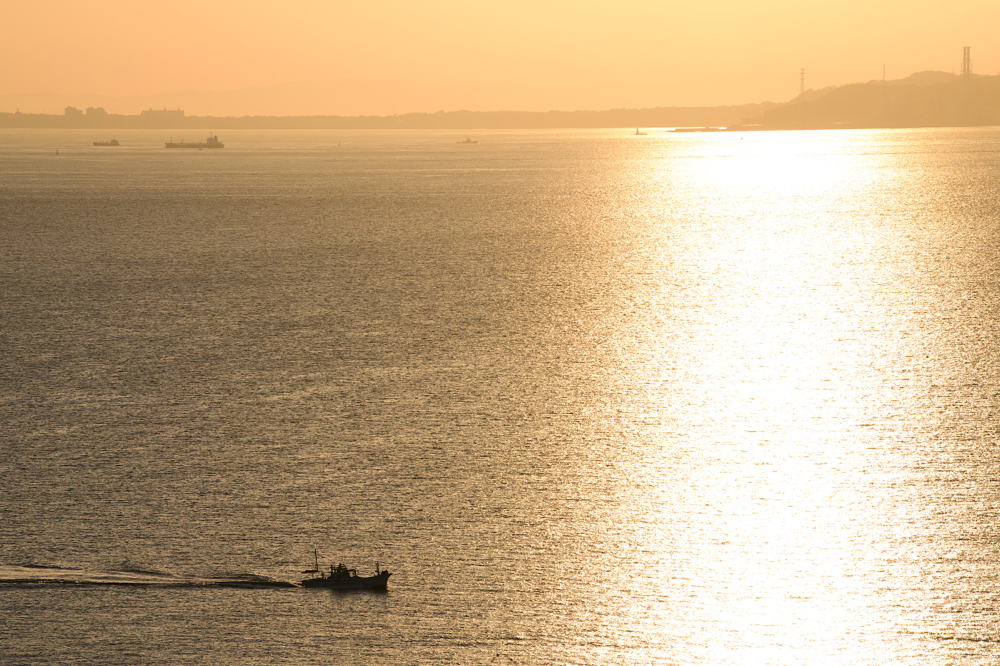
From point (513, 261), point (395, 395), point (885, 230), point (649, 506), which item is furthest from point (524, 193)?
point (649, 506)

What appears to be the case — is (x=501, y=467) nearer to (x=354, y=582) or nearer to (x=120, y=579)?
(x=354, y=582)

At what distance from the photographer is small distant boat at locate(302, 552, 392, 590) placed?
102ft

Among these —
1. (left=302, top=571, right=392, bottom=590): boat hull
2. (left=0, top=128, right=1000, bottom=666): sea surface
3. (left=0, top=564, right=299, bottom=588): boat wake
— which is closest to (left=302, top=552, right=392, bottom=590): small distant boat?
(left=302, top=571, right=392, bottom=590): boat hull

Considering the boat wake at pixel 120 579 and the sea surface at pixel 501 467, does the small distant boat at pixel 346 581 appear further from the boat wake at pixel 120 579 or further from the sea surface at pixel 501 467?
the boat wake at pixel 120 579

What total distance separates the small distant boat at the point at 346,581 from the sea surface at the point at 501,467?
41 centimetres

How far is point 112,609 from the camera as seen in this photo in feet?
99.0

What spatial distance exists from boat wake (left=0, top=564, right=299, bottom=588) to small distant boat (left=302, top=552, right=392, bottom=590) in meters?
0.85

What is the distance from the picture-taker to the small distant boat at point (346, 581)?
31109 millimetres

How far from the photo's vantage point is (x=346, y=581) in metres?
31.1

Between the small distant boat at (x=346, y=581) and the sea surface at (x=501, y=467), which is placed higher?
the sea surface at (x=501, y=467)

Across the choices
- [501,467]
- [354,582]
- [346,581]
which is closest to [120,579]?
[346,581]

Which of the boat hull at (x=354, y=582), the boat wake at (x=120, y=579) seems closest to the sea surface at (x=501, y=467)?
the boat wake at (x=120, y=579)

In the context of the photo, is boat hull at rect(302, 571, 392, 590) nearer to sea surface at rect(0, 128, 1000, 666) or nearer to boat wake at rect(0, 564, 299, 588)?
sea surface at rect(0, 128, 1000, 666)

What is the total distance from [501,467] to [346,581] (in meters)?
11.4
